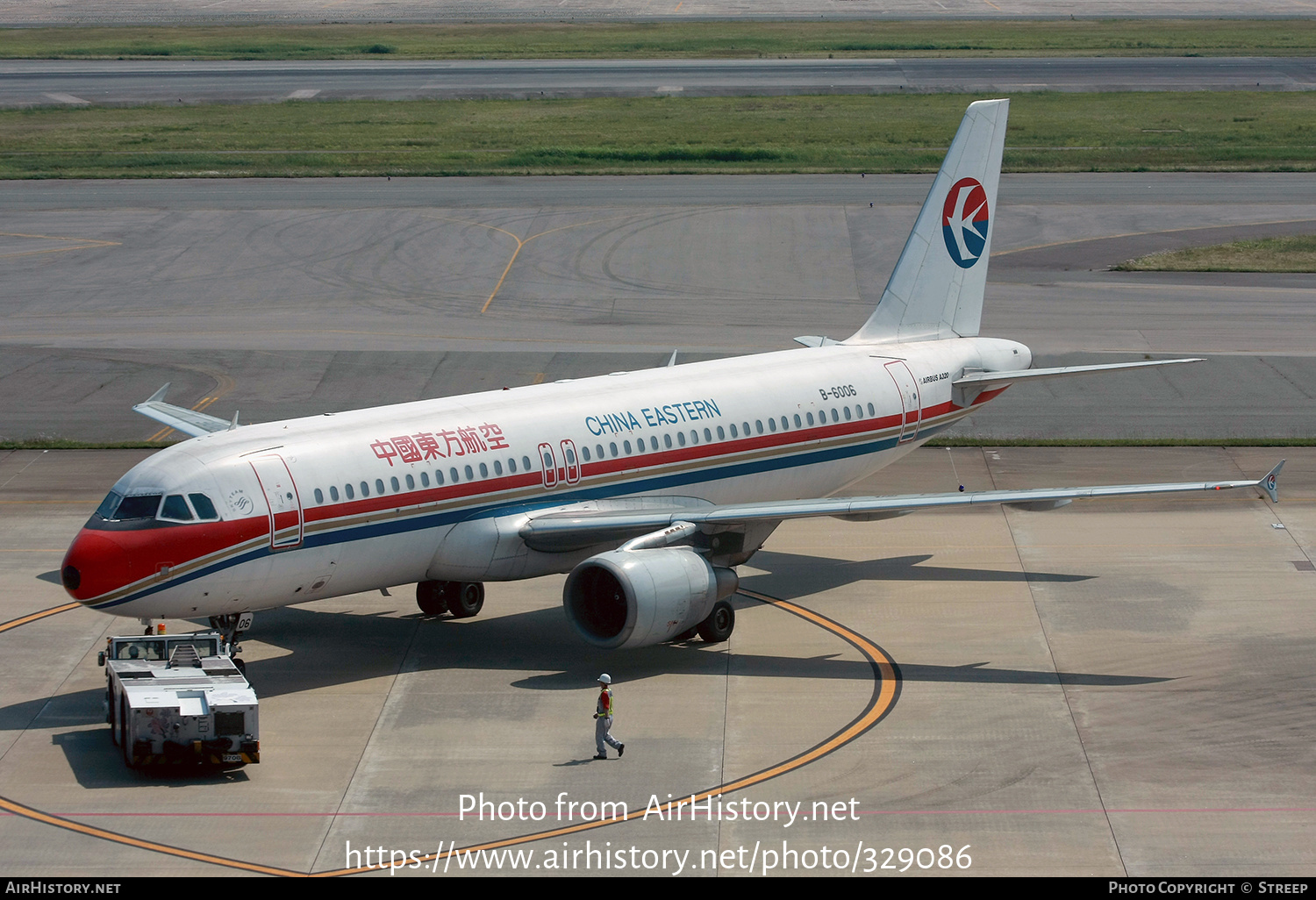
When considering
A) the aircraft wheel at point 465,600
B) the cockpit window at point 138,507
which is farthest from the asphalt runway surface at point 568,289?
the cockpit window at point 138,507

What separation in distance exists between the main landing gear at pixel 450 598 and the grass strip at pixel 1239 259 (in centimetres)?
4436

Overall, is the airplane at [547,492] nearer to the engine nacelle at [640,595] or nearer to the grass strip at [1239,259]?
the engine nacelle at [640,595]

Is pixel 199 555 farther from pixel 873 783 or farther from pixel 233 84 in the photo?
pixel 233 84

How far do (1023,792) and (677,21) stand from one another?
514 ft

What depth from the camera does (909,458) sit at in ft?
163

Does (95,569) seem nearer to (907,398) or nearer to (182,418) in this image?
(182,418)

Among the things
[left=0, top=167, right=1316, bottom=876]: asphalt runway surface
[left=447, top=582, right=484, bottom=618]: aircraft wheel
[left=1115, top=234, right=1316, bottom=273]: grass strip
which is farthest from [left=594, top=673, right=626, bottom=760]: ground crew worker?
[left=1115, top=234, right=1316, bottom=273]: grass strip

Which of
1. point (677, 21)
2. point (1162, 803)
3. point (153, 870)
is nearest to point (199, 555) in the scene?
point (153, 870)

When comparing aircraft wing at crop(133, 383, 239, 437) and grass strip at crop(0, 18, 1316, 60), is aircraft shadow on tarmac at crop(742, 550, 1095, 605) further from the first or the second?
grass strip at crop(0, 18, 1316, 60)

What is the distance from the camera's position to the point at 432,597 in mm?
36094

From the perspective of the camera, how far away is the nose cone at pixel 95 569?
2920cm

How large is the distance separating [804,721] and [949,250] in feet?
57.9

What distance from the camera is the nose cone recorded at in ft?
95.8

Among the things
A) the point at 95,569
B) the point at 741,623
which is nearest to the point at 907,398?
the point at 741,623
